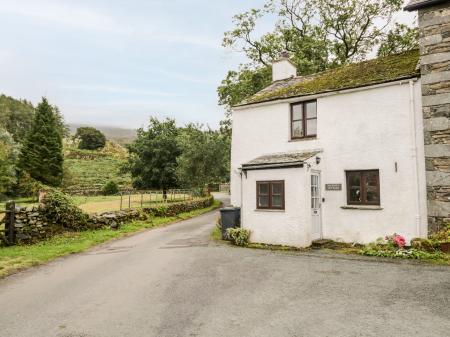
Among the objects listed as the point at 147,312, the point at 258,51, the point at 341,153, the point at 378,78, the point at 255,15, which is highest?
the point at 255,15

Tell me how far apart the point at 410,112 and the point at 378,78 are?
200 centimetres

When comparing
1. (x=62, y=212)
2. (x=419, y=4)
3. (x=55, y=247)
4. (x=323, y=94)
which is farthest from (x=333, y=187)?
(x=62, y=212)

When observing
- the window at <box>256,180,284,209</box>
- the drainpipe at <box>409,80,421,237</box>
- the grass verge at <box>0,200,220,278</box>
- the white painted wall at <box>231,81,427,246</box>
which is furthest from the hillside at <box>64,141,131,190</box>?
the drainpipe at <box>409,80,421,237</box>

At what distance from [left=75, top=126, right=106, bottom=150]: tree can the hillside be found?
2737 millimetres

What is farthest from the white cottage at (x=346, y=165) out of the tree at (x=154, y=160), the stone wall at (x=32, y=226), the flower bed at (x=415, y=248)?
the tree at (x=154, y=160)

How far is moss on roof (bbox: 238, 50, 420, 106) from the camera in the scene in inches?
520

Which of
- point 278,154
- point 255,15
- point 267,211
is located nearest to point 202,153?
point 255,15

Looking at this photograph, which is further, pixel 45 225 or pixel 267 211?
pixel 45 225

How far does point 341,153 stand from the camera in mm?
13570

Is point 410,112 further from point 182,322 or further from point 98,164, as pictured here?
point 98,164

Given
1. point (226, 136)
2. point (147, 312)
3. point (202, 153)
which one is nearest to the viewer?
point (147, 312)

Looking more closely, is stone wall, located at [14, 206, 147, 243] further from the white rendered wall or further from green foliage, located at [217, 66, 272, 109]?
green foliage, located at [217, 66, 272, 109]

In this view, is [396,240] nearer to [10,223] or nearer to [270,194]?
[270,194]

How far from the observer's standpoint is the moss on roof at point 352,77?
13.2 m
